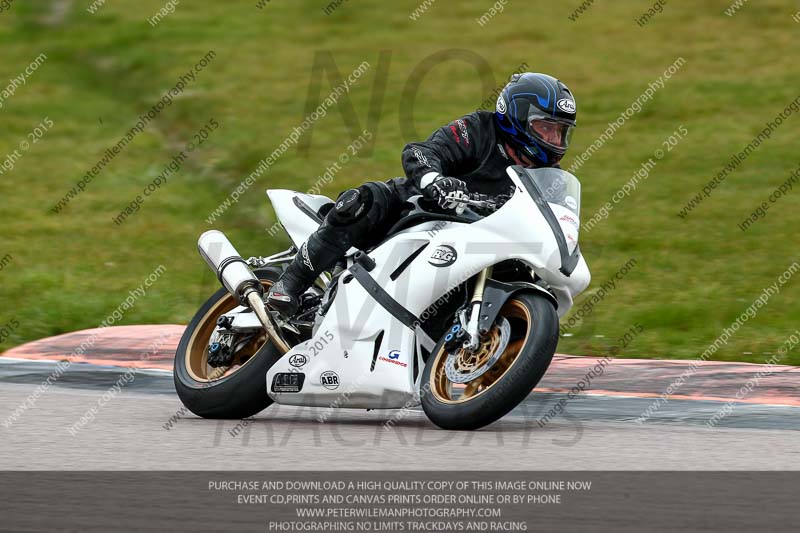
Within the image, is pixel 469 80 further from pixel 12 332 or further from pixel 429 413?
pixel 429 413

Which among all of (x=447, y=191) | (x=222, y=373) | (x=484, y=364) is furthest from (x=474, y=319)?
(x=222, y=373)

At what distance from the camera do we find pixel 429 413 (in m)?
6.62

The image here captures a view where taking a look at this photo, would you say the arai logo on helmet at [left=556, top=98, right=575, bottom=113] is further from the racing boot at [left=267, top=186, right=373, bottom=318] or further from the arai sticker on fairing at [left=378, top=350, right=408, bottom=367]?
the arai sticker on fairing at [left=378, top=350, right=408, bottom=367]

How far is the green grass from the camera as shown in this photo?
12.4m

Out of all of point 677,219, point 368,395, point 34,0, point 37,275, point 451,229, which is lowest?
point 34,0

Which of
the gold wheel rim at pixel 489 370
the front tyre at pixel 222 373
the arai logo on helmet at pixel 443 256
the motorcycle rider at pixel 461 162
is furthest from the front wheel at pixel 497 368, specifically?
the front tyre at pixel 222 373

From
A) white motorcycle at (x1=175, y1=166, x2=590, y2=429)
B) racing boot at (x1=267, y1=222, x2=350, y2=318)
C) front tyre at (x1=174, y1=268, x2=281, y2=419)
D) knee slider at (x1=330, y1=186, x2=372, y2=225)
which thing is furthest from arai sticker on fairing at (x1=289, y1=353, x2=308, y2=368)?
knee slider at (x1=330, y1=186, x2=372, y2=225)

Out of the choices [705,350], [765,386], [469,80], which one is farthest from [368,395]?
[469,80]

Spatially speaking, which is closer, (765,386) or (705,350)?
(765,386)

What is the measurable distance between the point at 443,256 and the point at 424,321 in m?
0.39

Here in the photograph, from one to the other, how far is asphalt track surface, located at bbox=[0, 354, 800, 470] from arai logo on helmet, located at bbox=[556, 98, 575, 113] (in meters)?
1.59

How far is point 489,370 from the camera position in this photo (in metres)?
6.48

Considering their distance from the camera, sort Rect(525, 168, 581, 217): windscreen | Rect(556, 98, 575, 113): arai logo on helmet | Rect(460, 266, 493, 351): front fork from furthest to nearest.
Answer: Rect(556, 98, 575, 113): arai logo on helmet, Rect(525, 168, 581, 217): windscreen, Rect(460, 266, 493, 351): front fork
